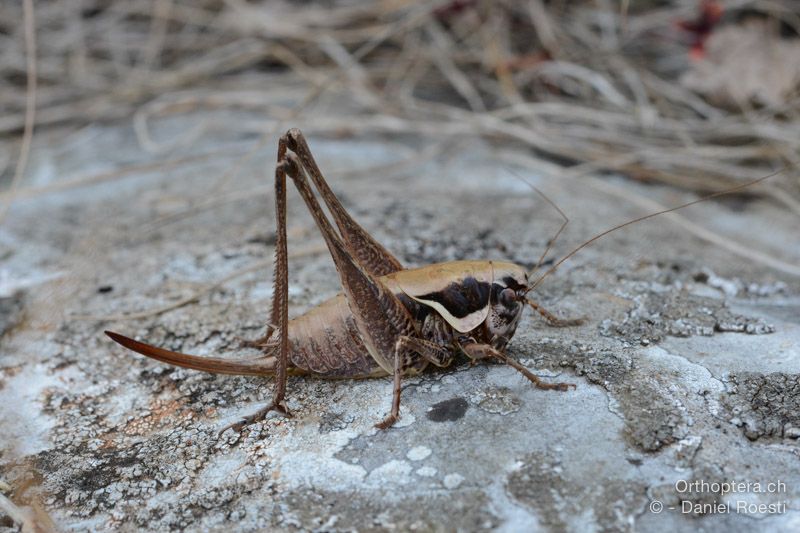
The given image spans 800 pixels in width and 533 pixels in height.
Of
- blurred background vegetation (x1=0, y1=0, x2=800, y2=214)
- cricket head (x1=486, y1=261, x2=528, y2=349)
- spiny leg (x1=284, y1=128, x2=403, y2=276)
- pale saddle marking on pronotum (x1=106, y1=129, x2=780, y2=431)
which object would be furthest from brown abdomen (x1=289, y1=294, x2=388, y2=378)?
blurred background vegetation (x1=0, y1=0, x2=800, y2=214)

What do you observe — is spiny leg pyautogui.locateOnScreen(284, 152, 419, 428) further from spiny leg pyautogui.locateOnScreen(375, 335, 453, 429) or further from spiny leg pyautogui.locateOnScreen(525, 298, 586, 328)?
spiny leg pyautogui.locateOnScreen(525, 298, 586, 328)

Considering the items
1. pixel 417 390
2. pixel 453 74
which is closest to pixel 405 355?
pixel 417 390

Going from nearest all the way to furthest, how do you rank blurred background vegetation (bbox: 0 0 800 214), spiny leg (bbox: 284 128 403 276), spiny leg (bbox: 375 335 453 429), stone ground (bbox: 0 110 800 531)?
stone ground (bbox: 0 110 800 531) → spiny leg (bbox: 375 335 453 429) → spiny leg (bbox: 284 128 403 276) → blurred background vegetation (bbox: 0 0 800 214)

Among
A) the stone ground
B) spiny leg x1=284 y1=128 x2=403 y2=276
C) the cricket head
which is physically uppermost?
spiny leg x1=284 y1=128 x2=403 y2=276

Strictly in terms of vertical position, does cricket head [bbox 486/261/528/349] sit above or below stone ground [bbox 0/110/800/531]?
above

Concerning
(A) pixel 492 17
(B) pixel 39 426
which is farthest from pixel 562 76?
(B) pixel 39 426

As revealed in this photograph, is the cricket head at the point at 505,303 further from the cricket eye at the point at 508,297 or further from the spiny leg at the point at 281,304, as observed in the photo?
the spiny leg at the point at 281,304

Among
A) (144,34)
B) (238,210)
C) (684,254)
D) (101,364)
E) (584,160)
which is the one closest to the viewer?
(101,364)

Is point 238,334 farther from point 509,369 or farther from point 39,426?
Answer: point 509,369
